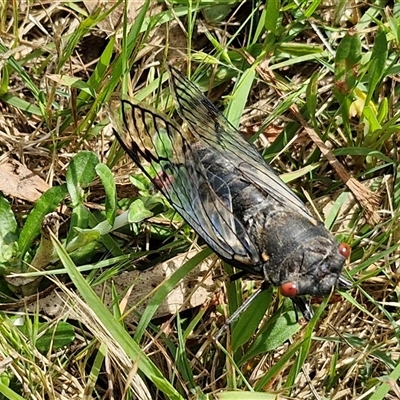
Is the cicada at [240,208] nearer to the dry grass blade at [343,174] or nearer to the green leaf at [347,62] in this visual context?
the dry grass blade at [343,174]

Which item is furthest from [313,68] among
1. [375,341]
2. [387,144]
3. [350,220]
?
[375,341]

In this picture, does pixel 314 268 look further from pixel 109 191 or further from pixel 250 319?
pixel 109 191

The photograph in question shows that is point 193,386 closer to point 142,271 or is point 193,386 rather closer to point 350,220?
point 142,271

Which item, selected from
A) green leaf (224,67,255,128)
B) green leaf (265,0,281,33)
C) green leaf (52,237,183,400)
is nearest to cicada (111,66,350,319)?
green leaf (224,67,255,128)

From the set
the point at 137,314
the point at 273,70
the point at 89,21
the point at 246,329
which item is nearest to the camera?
the point at 246,329

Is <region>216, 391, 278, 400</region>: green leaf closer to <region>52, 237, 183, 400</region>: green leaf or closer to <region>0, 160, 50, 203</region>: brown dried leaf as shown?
<region>52, 237, 183, 400</region>: green leaf

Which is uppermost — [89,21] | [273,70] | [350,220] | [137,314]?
[89,21]

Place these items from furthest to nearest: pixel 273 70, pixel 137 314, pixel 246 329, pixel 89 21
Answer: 1. pixel 273 70
2. pixel 89 21
3. pixel 137 314
4. pixel 246 329
